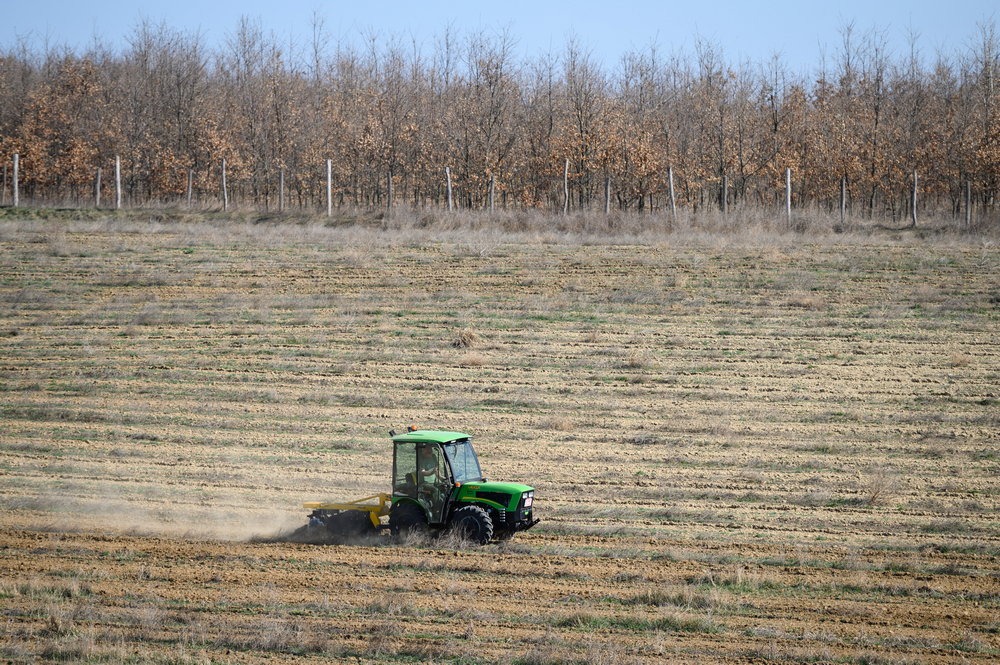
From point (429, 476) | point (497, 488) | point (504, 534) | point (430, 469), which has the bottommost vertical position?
point (504, 534)

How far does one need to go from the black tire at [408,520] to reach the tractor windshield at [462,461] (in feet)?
2.49

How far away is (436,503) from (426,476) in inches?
16.8

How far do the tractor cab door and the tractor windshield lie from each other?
13cm

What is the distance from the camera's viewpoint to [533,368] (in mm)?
24359

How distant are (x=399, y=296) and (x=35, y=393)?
11468 millimetres

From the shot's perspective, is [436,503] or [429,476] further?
[429,476]

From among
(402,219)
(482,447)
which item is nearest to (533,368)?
(482,447)

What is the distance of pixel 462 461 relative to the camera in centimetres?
1448

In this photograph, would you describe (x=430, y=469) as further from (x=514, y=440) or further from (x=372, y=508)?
(x=514, y=440)

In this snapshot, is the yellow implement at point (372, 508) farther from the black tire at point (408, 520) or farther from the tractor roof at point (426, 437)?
the tractor roof at point (426, 437)

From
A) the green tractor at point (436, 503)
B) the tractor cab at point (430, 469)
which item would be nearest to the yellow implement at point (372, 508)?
the green tractor at point (436, 503)

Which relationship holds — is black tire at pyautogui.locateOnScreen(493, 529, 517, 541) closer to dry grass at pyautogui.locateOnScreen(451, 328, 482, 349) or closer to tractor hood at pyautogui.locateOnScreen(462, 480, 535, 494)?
tractor hood at pyautogui.locateOnScreen(462, 480, 535, 494)

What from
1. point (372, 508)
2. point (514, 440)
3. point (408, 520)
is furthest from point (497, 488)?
point (514, 440)

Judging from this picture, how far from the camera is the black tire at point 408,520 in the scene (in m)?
14.2
